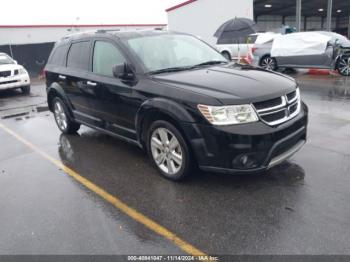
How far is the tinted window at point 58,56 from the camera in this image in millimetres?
6504

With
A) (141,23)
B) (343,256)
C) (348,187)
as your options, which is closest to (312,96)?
(348,187)

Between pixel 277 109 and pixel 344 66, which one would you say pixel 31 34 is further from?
pixel 277 109

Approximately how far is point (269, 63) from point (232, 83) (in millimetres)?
11077

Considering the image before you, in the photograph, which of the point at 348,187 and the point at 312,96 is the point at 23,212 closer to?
the point at 348,187

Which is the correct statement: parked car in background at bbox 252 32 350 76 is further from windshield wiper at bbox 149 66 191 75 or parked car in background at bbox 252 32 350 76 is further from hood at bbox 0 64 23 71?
windshield wiper at bbox 149 66 191 75

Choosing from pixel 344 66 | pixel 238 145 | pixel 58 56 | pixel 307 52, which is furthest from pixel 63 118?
pixel 344 66

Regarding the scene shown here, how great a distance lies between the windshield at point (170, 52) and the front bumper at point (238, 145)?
4.20 ft

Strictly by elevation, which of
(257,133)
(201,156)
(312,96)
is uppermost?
(257,133)

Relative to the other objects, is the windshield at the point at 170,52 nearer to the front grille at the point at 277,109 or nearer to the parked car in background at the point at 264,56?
the front grille at the point at 277,109

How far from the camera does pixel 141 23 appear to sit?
120 ft

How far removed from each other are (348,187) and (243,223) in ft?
4.72

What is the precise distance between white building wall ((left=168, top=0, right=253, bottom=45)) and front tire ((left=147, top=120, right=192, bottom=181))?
21.3 m

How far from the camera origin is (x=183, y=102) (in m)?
4.02

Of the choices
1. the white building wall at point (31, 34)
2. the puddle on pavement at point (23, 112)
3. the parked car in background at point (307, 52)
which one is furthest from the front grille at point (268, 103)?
the white building wall at point (31, 34)
